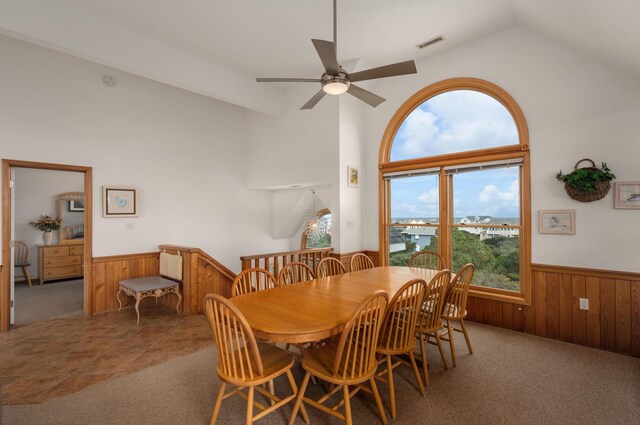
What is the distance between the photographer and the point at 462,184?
407 centimetres

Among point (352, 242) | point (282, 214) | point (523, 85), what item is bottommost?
point (352, 242)

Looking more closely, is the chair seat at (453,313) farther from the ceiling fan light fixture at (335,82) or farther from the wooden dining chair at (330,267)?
the ceiling fan light fixture at (335,82)

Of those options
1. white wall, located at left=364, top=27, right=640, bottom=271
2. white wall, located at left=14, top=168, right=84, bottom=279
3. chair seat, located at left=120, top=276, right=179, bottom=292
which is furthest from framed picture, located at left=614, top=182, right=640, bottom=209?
white wall, located at left=14, top=168, right=84, bottom=279

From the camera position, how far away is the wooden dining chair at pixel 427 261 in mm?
4059

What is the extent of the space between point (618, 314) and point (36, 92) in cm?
700

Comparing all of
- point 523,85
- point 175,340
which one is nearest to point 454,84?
point 523,85

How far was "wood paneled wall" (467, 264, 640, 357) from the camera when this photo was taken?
299 centimetres

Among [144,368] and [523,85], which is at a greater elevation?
[523,85]

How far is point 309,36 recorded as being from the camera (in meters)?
3.61

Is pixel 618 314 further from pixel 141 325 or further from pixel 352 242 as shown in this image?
pixel 141 325

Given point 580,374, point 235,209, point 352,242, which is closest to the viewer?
point 580,374

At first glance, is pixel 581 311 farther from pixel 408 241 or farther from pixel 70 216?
pixel 70 216

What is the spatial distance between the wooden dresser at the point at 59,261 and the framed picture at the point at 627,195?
898cm

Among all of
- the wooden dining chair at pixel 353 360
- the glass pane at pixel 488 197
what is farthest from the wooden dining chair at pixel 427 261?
the wooden dining chair at pixel 353 360
